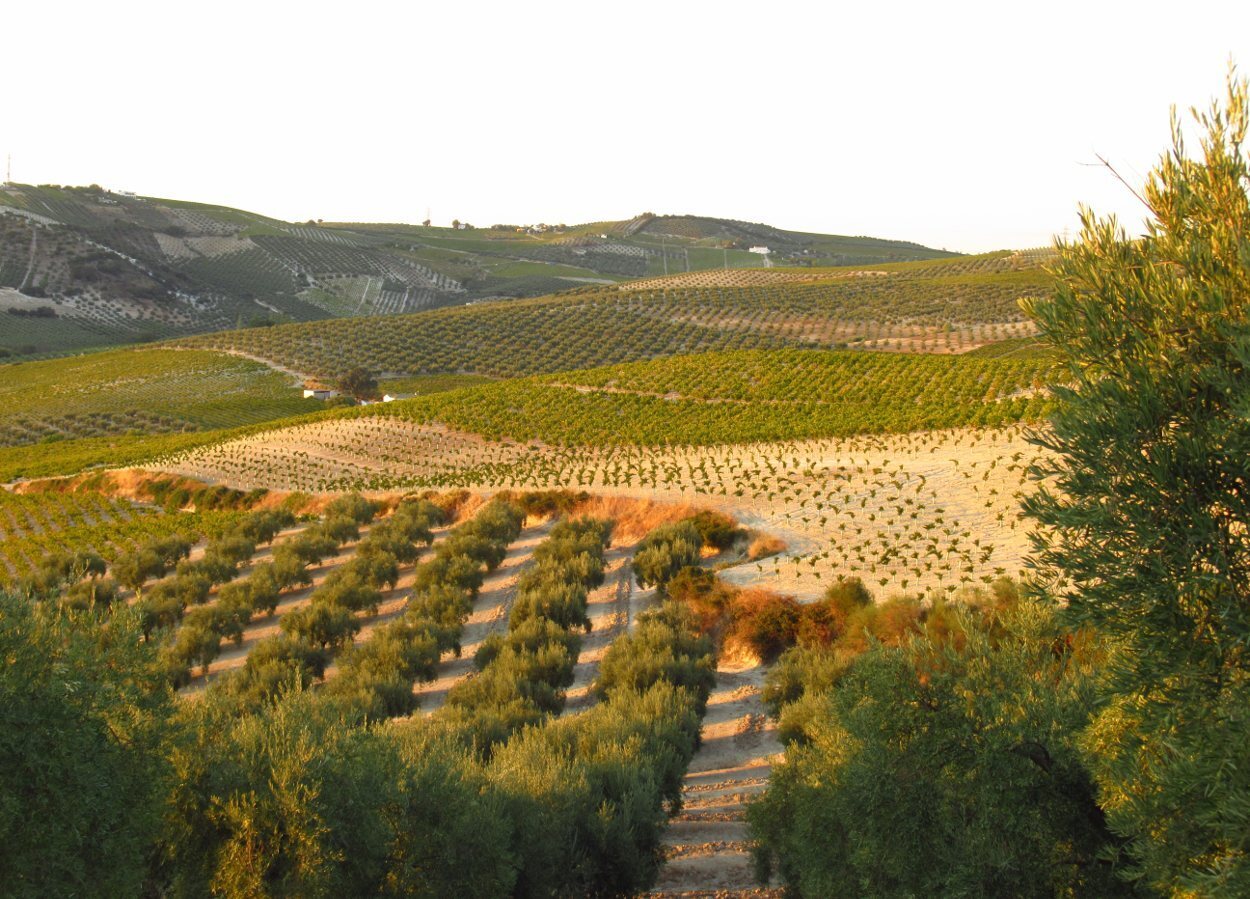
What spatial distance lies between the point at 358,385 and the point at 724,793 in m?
65.9

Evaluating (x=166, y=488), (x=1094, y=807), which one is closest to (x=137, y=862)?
(x=1094, y=807)

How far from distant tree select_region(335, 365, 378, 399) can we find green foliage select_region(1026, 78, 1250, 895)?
7219cm

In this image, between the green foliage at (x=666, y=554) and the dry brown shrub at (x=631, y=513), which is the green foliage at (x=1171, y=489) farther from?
the dry brown shrub at (x=631, y=513)

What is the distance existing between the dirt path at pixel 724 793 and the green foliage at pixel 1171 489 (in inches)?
263

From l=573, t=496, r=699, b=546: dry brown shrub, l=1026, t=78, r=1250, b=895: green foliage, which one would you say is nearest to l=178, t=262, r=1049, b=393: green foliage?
l=573, t=496, r=699, b=546: dry brown shrub

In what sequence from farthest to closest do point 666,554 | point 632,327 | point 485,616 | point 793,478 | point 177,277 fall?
point 177,277 < point 632,327 < point 793,478 < point 666,554 < point 485,616

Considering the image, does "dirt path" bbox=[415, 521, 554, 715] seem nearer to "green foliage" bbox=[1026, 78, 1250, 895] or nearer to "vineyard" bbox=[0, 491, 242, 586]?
"green foliage" bbox=[1026, 78, 1250, 895]

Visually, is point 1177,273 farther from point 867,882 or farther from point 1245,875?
point 867,882

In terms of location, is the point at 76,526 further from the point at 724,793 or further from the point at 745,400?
the point at 724,793

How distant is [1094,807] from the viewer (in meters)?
9.46

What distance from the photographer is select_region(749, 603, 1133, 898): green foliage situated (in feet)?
29.2

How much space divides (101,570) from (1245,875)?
1354 inches

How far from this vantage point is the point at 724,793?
16141 millimetres

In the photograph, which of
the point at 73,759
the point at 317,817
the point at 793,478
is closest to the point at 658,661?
the point at 317,817
